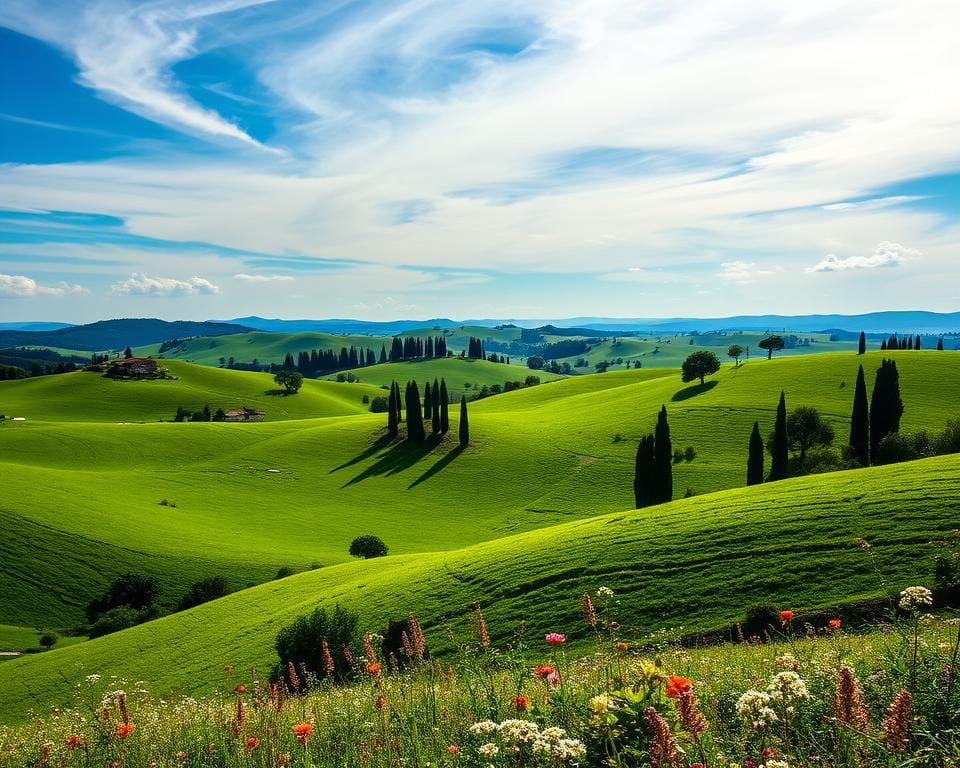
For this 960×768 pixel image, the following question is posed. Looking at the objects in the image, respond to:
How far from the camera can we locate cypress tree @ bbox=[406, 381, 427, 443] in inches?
4505

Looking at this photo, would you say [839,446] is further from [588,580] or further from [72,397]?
[72,397]

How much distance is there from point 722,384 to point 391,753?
126 metres

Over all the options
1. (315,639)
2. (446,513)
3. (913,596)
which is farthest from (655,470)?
(913,596)

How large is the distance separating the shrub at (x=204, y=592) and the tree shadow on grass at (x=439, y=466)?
39911 millimetres

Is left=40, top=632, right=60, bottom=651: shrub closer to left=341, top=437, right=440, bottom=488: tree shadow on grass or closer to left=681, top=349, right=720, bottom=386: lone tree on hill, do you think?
left=341, top=437, right=440, bottom=488: tree shadow on grass

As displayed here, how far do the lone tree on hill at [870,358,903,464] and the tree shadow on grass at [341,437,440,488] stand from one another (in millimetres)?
69567

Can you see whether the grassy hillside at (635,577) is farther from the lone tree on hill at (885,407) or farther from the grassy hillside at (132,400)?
the grassy hillside at (132,400)

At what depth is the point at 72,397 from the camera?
582 feet

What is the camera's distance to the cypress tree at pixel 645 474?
228ft

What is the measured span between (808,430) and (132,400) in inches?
7042

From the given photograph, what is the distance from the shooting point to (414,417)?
117250mm

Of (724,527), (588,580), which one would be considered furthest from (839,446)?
(588,580)

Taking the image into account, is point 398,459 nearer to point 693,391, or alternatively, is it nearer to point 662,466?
point 662,466

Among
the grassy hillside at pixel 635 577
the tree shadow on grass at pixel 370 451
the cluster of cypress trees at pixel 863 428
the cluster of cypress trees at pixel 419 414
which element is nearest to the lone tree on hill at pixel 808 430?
the cluster of cypress trees at pixel 863 428
